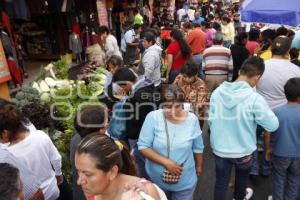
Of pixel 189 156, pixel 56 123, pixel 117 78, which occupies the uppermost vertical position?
pixel 117 78

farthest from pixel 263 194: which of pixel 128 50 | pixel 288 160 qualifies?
pixel 128 50

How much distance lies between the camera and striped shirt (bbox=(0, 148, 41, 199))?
2123mm

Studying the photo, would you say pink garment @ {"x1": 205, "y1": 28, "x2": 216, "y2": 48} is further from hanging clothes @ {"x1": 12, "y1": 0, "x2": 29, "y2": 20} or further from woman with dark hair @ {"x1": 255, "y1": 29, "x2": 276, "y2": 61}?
hanging clothes @ {"x1": 12, "y1": 0, "x2": 29, "y2": 20}

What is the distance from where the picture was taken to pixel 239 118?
2984 millimetres

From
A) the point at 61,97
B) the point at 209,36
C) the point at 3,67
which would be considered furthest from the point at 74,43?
the point at 61,97

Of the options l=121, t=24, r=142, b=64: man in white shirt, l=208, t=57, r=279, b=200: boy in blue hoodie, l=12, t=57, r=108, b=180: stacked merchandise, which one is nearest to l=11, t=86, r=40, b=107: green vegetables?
l=12, t=57, r=108, b=180: stacked merchandise

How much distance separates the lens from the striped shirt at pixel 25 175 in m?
2.12

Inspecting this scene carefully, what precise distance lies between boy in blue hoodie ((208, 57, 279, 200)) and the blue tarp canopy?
194cm

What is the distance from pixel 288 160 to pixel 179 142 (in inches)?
53.6

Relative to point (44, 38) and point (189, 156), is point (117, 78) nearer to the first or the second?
point (189, 156)

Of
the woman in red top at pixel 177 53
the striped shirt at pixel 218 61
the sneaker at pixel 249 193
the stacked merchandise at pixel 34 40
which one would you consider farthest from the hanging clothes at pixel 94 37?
the sneaker at pixel 249 193

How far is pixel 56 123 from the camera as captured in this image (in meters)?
4.35

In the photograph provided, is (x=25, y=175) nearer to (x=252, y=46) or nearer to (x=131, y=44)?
(x=252, y=46)

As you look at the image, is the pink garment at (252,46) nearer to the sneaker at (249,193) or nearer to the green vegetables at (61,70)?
the sneaker at (249,193)
